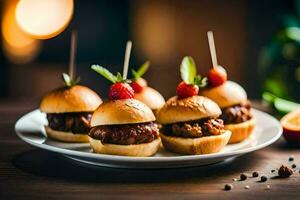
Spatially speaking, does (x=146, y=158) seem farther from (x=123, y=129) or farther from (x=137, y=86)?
(x=137, y=86)

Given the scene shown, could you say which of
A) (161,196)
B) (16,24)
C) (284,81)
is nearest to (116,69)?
(16,24)

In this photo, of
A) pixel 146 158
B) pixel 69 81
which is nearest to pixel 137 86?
pixel 69 81

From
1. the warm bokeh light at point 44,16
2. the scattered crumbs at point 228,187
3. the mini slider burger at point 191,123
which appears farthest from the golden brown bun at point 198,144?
the warm bokeh light at point 44,16

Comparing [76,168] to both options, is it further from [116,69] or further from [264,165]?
[116,69]

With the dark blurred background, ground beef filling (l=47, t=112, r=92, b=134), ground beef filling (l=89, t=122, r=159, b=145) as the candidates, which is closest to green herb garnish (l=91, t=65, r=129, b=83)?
ground beef filling (l=89, t=122, r=159, b=145)

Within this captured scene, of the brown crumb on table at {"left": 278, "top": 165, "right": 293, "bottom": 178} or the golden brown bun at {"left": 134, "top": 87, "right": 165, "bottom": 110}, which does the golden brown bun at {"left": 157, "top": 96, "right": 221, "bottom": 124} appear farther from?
the brown crumb on table at {"left": 278, "top": 165, "right": 293, "bottom": 178}

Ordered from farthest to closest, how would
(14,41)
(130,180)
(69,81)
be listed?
(14,41)
(69,81)
(130,180)
